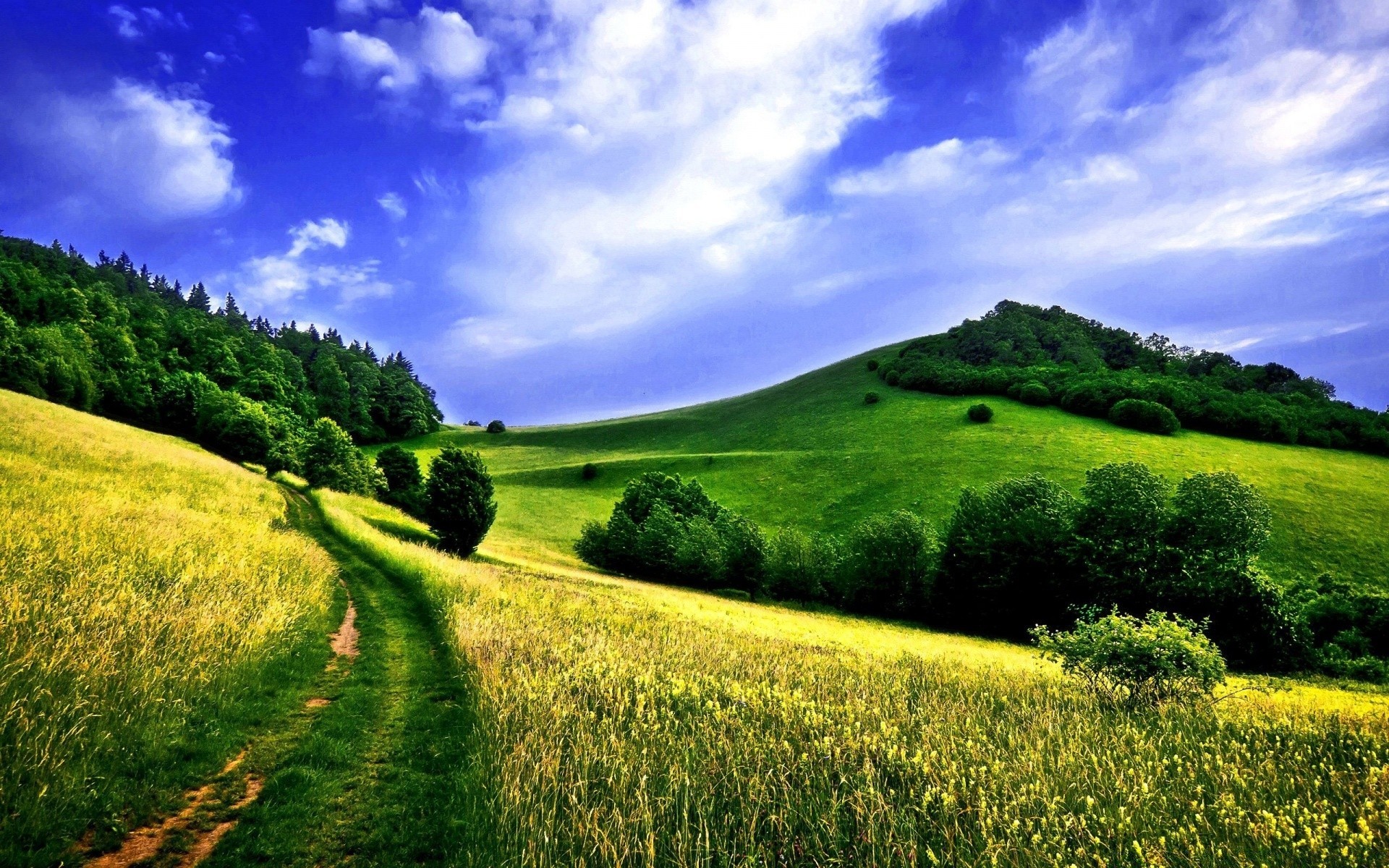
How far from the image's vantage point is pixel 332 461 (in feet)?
174

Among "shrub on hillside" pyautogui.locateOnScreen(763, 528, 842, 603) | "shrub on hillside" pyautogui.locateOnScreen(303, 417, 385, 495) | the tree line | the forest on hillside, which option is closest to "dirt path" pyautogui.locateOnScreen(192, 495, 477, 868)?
the tree line

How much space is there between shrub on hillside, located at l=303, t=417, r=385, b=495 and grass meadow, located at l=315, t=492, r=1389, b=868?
51879mm

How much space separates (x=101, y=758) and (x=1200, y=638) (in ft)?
62.1

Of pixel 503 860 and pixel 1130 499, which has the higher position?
pixel 1130 499

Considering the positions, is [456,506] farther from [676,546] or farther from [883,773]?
[883,773]

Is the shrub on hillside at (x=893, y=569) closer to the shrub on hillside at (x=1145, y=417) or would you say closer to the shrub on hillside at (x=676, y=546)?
the shrub on hillside at (x=676, y=546)

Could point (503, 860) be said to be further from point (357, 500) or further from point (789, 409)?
point (789, 409)

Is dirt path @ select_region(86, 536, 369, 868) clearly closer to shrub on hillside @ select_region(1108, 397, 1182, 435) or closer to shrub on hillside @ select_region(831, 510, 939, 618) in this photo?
shrub on hillside @ select_region(831, 510, 939, 618)

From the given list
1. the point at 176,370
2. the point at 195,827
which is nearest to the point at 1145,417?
the point at 195,827

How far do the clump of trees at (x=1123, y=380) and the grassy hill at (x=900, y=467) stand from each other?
11.9 feet

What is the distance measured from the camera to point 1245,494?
33188 millimetres

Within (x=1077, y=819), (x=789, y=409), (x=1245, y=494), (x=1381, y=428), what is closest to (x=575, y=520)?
(x=789, y=409)

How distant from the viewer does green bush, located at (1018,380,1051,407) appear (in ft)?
260

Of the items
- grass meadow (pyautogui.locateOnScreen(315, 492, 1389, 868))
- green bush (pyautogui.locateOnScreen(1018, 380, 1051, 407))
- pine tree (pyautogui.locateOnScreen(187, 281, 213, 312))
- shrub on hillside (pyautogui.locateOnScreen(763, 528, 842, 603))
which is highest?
pine tree (pyautogui.locateOnScreen(187, 281, 213, 312))
